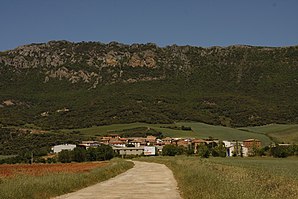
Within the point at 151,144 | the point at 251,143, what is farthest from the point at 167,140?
the point at 251,143

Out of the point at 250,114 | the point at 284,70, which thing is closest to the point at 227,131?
the point at 250,114

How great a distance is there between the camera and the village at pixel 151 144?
110 metres

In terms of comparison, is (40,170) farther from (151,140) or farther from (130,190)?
(151,140)

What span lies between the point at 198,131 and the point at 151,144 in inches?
497

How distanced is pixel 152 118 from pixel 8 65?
75425mm

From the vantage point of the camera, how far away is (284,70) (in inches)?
6836

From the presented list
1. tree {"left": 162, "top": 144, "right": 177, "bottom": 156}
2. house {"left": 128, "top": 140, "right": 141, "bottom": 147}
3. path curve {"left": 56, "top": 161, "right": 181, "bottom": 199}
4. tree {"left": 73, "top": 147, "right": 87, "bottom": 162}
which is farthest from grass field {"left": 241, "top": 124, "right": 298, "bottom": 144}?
path curve {"left": 56, "top": 161, "right": 181, "bottom": 199}

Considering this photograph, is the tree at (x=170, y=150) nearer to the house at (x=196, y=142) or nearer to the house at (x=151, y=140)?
the house at (x=196, y=142)

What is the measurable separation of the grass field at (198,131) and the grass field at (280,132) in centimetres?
218

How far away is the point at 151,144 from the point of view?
129m

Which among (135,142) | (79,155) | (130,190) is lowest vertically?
(130,190)

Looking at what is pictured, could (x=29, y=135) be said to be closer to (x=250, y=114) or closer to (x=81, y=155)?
(x=81, y=155)

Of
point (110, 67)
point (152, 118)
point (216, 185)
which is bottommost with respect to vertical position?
point (216, 185)

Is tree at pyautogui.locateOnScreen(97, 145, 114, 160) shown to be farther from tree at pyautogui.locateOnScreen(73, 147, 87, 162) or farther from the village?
the village
